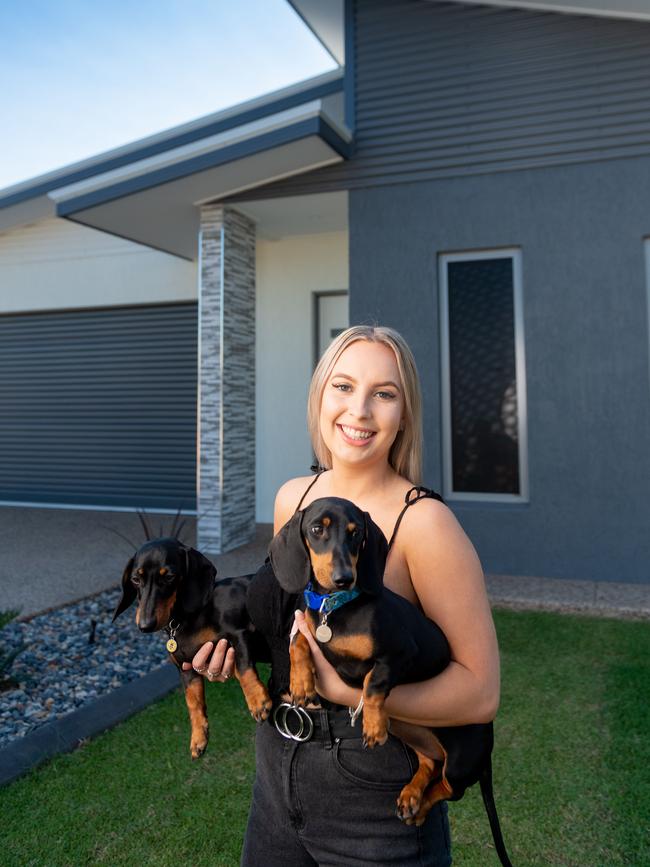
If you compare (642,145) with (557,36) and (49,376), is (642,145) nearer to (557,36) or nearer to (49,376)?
(557,36)

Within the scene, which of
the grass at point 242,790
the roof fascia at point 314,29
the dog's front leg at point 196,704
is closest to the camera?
the dog's front leg at point 196,704

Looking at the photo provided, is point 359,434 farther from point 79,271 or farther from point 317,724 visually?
point 79,271

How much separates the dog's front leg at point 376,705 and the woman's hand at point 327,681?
0.06 meters

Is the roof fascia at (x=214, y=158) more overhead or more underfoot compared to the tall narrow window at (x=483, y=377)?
more overhead

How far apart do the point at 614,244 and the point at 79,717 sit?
5.62 m

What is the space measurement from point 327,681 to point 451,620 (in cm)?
25

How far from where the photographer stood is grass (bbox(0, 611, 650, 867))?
226 cm

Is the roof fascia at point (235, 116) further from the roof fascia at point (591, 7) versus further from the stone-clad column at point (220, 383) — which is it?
the roof fascia at point (591, 7)

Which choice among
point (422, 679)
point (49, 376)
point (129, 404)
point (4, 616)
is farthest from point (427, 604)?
point (49, 376)

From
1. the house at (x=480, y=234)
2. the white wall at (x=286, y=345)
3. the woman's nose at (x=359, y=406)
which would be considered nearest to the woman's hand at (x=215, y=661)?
the woman's nose at (x=359, y=406)

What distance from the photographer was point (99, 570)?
6.30 meters

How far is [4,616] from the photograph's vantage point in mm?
3760

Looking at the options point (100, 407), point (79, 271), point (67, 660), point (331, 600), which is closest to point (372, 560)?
point (331, 600)

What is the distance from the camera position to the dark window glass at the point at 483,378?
6.09 meters
